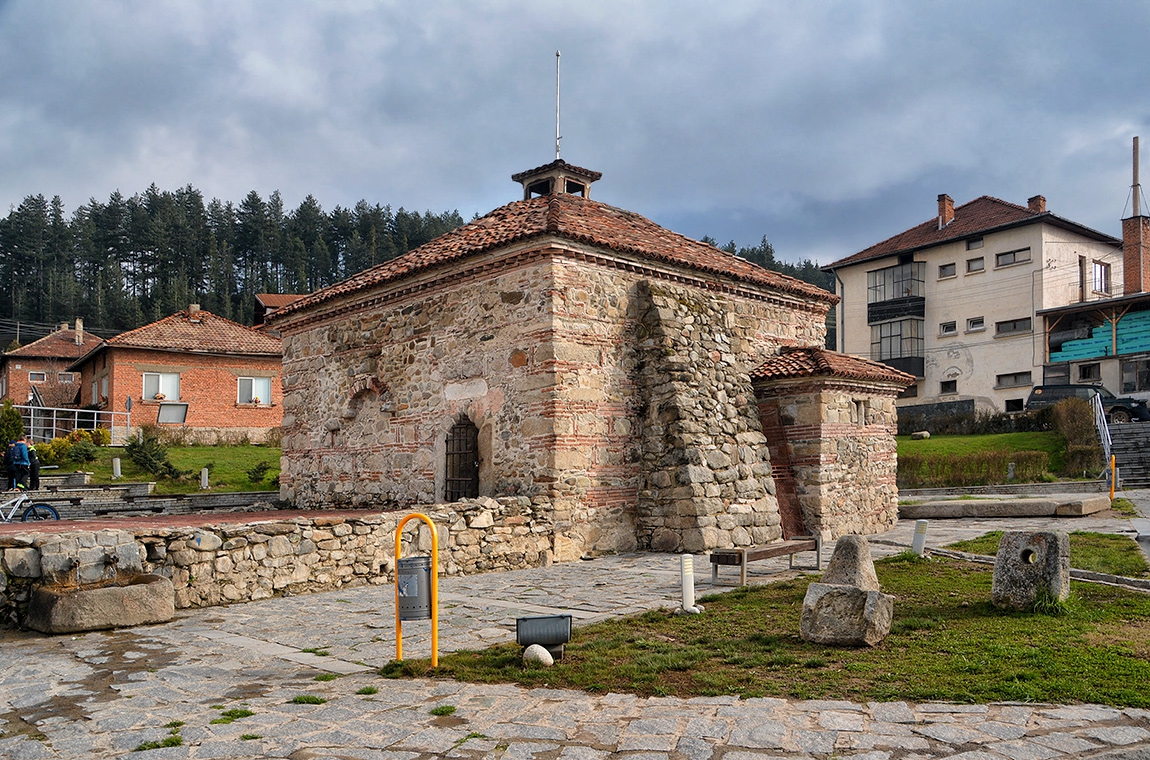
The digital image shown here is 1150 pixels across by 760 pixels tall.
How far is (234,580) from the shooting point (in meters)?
9.62

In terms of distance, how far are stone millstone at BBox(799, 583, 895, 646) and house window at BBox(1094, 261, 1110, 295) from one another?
124ft

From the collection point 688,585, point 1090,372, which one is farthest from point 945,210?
point 688,585

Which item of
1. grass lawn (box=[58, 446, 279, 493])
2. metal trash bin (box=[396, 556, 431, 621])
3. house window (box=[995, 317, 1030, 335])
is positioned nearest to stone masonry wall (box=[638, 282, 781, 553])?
metal trash bin (box=[396, 556, 431, 621])

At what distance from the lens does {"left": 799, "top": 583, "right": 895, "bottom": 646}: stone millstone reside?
6430mm

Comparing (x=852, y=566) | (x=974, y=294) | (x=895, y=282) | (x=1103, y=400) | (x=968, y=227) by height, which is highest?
(x=968, y=227)

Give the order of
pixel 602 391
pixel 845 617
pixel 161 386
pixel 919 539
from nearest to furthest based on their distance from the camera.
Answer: pixel 845 617
pixel 919 539
pixel 602 391
pixel 161 386

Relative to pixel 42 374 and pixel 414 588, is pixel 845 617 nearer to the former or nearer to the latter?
pixel 414 588

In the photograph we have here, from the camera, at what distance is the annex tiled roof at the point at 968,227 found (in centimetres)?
3666

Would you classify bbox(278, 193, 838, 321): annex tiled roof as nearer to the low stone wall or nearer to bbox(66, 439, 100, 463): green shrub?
the low stone wall

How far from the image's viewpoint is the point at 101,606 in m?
7.91

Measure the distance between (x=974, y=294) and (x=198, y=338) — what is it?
3412 centimetres

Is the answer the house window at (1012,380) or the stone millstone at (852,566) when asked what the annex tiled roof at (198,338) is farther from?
the house window at (1012,380)

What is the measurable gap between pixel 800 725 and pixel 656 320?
9552 millimetres

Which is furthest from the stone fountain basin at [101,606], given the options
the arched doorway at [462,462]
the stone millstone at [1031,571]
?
the stone millstone at [1031,571]
